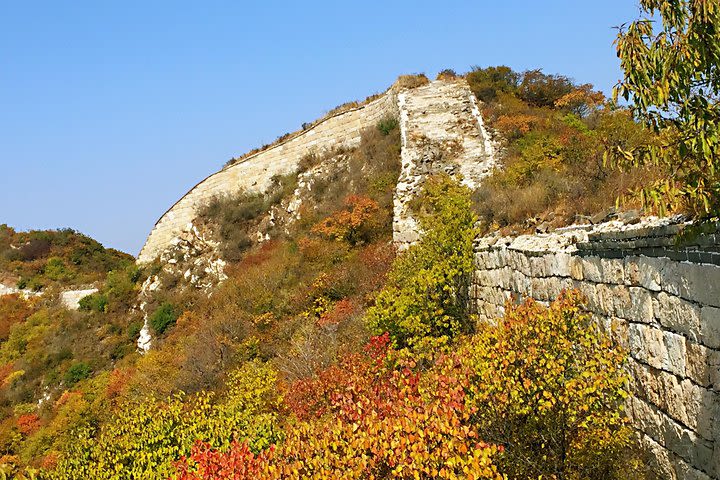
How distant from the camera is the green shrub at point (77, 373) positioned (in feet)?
77.1

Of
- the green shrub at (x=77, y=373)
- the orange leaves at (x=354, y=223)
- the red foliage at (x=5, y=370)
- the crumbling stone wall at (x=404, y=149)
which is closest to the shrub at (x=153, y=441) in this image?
the crumbling stone wall at (x=404, y=149)

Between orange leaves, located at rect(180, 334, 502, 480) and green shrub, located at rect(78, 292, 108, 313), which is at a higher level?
green shrub, located at rect(78, 292, 108, 313)

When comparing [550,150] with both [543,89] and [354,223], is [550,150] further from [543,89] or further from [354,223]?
[543,89]

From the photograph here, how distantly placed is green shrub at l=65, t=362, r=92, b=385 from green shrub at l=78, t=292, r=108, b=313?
4214mm

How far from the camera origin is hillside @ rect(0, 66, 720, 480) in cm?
600

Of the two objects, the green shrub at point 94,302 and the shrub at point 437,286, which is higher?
the green shrub at point 94,302

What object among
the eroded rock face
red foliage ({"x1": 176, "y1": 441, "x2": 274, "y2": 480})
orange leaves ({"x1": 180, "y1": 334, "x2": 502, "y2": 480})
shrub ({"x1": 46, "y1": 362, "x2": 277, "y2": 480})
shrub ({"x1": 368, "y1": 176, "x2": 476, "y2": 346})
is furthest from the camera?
the eroded rock face

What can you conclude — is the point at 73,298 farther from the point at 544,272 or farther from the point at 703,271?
the point at 703,271

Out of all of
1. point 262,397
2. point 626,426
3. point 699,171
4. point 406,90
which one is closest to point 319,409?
point 262,397

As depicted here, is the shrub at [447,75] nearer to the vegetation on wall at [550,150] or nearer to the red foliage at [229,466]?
the vegetation on wall at [550,150]

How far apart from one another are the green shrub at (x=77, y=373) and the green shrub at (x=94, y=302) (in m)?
4.21

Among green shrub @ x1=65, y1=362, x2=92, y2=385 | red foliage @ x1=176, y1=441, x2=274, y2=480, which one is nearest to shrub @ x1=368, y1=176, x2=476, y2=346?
red foliage @ x1=176, y1=441, x2=274, y2=480

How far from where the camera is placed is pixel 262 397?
1255cm

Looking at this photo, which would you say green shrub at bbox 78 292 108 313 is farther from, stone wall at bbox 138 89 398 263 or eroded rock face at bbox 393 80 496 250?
eroded rock face at bbox 393 80 496 250
